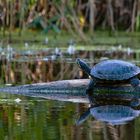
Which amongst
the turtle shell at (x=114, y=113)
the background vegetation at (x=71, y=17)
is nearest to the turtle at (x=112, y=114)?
the turtle shell at (x=114, y=113)

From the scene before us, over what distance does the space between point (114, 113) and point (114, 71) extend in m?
1.16

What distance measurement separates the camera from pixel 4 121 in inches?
211

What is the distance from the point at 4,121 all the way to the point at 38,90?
69.1 inches

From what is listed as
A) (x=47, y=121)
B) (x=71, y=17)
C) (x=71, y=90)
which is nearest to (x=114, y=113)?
(x=47, y=121)

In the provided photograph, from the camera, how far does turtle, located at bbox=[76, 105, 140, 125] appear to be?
17.7 ft

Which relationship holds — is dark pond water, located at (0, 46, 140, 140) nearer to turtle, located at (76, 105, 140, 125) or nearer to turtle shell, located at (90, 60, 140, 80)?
turtle, located at (76, 105, 140, 125)

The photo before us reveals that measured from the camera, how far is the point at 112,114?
225 inches

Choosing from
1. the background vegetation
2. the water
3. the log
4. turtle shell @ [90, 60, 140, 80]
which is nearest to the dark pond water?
the water

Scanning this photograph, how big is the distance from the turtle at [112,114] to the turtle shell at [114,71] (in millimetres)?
682

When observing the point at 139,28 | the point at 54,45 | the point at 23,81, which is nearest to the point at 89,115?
the point at 23,81

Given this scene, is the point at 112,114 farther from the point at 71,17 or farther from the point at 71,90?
the point at 71,17

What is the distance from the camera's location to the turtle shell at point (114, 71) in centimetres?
687

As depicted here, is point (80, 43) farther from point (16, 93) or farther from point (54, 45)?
point (16, 93)

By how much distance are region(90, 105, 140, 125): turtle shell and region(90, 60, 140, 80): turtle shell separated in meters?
0.69
